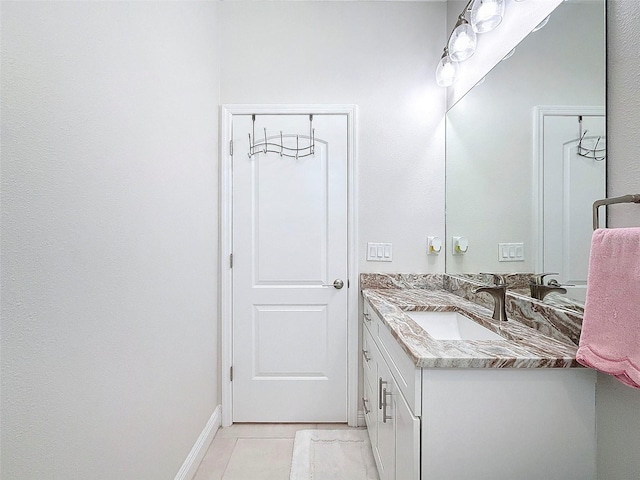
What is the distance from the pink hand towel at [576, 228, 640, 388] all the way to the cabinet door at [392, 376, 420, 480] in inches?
21.0

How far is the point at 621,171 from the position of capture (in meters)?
1.08

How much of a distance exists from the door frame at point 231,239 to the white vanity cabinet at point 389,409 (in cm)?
19

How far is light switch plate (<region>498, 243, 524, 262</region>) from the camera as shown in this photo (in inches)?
63.0

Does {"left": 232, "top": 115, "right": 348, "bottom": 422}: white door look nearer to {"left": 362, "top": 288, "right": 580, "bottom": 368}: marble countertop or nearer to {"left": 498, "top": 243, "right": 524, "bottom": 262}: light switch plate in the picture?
{"left": 362, "top": 288, "right": 580, "bottom": 368}: marble countertop

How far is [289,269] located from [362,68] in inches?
57.4

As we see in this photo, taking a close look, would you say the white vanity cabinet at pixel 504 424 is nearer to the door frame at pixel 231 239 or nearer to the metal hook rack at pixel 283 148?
the door frame at pixel 231 239

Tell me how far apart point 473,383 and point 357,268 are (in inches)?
53.3

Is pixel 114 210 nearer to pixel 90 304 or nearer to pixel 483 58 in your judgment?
pixel 90 304

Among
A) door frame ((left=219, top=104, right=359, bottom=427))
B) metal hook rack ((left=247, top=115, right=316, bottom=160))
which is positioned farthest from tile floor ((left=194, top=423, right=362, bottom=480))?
metal hook rack ((left=247, top=115, right=316, bottom=160))

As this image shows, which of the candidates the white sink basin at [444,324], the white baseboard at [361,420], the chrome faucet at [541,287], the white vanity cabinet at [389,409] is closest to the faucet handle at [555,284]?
the chrome faucet at [541,287]

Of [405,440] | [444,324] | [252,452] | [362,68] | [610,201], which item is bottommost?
[252,452]

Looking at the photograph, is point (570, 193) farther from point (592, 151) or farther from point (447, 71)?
point (447, 71)

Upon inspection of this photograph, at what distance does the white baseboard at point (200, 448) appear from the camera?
1750 millimetres

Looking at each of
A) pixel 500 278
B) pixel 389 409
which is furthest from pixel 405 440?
pixel 500 278
